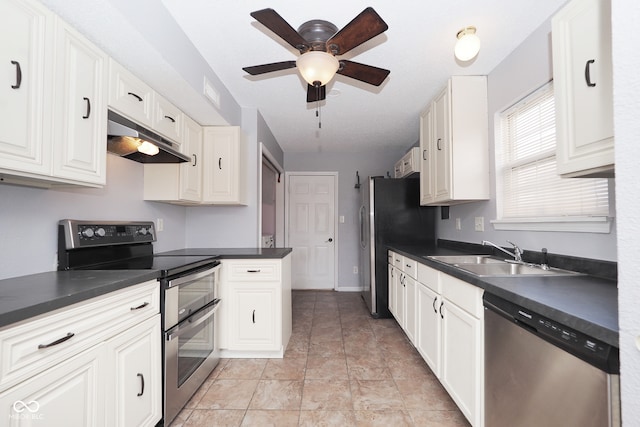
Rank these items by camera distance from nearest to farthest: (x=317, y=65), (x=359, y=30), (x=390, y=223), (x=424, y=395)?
→ 1. (x=359, y=30)
2. (x=317, y=65)
3. (x=424, y=395)
4. (x=390, y=223)

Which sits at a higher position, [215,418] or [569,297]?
[569,297]

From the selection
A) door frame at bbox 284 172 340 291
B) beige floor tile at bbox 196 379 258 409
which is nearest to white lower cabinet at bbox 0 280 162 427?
beige floor tile at bbox 196 379 258 409

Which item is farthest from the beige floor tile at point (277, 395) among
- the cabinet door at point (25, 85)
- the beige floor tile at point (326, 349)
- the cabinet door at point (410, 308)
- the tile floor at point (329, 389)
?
the cabinet door at point (25, 85)

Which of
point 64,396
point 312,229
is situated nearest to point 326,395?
point 64,396

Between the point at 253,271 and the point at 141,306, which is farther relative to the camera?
the point at 253,271

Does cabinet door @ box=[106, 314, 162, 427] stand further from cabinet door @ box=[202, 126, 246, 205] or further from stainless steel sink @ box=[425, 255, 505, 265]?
stainless steel sink @ box=[425, 255, 505, 265]

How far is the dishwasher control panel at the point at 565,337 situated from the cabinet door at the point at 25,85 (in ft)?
6.62

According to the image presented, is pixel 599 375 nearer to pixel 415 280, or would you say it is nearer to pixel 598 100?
pixel 598 100

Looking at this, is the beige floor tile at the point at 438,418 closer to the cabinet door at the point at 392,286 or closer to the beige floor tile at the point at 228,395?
the beige floor tile at the point at 228,395

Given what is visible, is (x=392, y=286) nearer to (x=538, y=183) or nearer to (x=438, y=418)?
(x=438, y=418)

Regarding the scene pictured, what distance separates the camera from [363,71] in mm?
1781

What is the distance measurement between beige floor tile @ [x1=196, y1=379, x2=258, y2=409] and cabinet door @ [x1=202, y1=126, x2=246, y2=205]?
1.50m

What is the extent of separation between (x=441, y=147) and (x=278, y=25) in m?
1.73

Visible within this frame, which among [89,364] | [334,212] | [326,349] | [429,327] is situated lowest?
[326,349]
